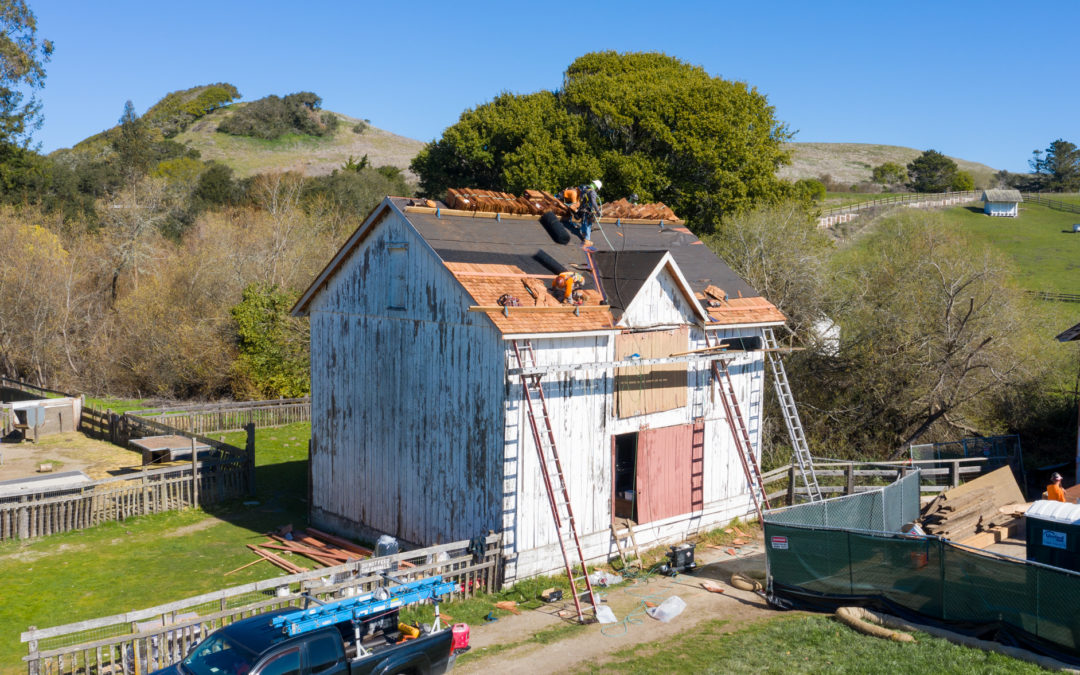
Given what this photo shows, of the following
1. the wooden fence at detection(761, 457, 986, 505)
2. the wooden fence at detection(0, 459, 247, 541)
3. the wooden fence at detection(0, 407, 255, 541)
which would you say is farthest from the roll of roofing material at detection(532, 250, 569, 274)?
the wooden fence at detection(0, 459, 247, 541)

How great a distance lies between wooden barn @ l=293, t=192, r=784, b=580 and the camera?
1505 centimetres

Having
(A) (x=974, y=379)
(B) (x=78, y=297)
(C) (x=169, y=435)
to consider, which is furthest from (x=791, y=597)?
(B) (x=78, y=297)

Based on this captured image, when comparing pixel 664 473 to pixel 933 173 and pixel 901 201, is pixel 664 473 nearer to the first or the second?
pixel 901 201

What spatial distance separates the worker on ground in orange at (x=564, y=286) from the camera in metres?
16.0

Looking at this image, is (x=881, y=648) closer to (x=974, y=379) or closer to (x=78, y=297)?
(x=974, y=379)

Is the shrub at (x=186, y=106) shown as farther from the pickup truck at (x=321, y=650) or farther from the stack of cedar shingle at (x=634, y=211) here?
the pickup truck at (x=321, y=650)

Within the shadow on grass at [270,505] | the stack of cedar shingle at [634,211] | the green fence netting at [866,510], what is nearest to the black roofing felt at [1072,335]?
the green fence netting at [866,510]

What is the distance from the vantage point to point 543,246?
59.0 ft

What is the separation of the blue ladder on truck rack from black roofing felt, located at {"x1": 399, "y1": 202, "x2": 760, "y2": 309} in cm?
711

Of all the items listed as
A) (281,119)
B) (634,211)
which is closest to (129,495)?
(634,211)

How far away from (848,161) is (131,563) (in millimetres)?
143909

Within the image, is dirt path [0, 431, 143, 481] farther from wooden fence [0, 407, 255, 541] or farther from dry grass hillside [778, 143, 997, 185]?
dry grass hillside [778, 143, 997, 185]

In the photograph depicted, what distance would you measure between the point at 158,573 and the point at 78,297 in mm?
31310

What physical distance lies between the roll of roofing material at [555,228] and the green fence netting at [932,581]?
25.3ft
